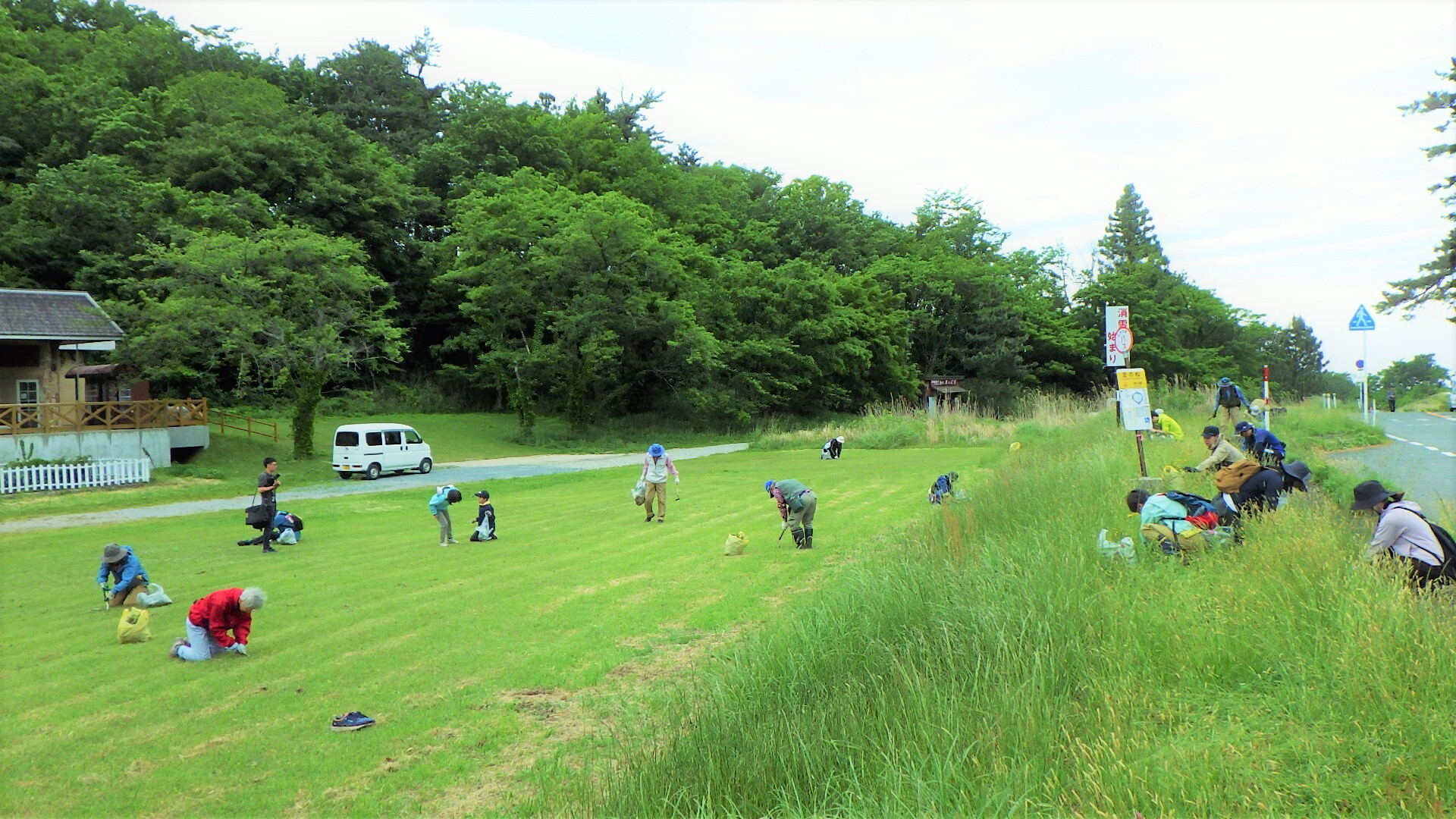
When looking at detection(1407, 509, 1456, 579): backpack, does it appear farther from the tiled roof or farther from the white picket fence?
the tiled roof

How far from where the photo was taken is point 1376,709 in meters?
4.50

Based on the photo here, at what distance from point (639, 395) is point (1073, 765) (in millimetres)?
50263

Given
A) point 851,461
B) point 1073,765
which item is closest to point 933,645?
point 1073,765

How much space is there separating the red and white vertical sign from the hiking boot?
34.4 ft

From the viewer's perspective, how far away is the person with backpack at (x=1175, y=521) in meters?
8.14

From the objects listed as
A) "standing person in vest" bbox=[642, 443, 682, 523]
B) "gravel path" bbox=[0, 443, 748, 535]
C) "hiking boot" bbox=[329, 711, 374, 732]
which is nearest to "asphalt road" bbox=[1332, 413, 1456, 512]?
"hiking boot" bbox=[329, 711, 374, 732]

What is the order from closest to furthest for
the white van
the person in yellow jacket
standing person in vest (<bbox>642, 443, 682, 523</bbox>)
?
standing person in vest (<bbox>642, 443, 682, 523</bbox>)
the person in yellow jacket
the white van

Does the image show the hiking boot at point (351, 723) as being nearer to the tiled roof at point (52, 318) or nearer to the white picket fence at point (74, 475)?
the white picket fence at point (74, 475)

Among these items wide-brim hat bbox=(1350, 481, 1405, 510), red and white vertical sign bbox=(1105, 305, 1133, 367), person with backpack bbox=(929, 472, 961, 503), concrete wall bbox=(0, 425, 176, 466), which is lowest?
person with backpack bbox=(929, 472, 961, 503)

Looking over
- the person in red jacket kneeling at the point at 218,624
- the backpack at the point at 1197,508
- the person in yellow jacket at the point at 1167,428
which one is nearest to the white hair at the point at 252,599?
the person in red jacket kneeling at the point at 218,624

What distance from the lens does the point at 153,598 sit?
10617 millimetres

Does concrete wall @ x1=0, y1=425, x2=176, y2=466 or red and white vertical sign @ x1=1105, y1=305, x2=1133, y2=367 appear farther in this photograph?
concrete wall @ x1=0, y1=425, x2=176, y2=466

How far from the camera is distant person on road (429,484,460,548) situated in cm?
1428

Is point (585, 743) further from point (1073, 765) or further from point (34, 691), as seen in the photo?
point (34, 691)
